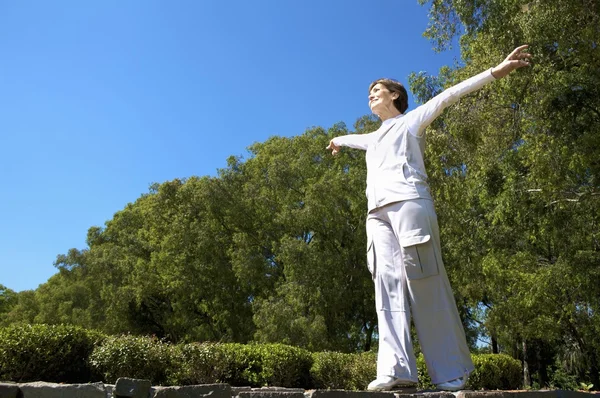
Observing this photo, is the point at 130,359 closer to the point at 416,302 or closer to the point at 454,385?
the point at 416,302

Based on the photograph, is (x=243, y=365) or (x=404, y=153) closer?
(x=404, y=153)

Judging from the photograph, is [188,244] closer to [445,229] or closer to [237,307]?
[237,307]

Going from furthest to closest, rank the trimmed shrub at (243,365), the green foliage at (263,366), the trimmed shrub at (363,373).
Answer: the trimmed shrub at (363,373)
the green foliage at (263,366)
the trimmed shrub at (243,365)

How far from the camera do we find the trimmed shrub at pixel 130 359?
7270 mm

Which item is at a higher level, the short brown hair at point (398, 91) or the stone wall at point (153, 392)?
the short brown hair at point (398, 91)

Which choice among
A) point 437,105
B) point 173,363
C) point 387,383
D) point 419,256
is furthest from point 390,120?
point 173,363

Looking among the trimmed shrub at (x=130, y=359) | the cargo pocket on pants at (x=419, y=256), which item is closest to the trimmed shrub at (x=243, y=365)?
the trimmed shrub at (x=130, y=359)

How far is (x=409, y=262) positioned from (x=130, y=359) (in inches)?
183

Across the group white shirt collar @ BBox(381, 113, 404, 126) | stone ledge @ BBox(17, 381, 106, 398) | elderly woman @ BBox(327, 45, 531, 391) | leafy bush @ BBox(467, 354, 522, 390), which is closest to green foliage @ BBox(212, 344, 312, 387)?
leafy bush @ BBox(467, 354, 522, 390)

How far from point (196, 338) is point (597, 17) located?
1924 cm

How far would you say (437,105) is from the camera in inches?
187

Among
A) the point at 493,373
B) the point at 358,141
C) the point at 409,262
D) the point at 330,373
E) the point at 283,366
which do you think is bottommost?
the point at 493,373

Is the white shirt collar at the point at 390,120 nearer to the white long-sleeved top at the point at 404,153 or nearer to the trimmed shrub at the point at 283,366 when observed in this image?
the white long-sleeved top at the point at 404,153

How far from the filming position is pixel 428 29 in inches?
456
